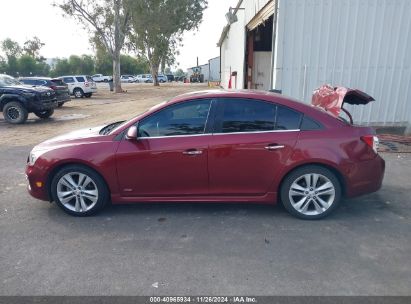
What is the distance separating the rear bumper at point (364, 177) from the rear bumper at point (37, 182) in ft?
12.3

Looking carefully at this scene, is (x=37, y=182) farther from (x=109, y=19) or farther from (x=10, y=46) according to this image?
(x=10, y=46)

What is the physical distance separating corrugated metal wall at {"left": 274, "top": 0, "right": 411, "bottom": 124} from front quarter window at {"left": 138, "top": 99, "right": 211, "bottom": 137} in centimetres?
473

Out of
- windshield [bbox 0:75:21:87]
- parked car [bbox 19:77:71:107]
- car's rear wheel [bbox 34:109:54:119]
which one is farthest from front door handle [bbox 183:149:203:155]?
parked car [bbox 19:77:71:107]

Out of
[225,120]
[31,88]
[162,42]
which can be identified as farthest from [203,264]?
[162,42]

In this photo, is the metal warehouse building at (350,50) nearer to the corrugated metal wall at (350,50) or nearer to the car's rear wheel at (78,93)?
the corrugated metal wall at (350,50)

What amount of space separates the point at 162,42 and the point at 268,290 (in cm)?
4493

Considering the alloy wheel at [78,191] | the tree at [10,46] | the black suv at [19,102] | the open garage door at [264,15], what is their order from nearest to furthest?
the alloy wheel at [78,191] → the open garage door at [264,15] → the black suv at [19,102] → the tree at [10,46]

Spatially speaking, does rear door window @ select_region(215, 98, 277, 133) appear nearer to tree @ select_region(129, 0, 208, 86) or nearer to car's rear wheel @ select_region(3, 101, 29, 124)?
car's rear wheel @ select_region(3, 101, 29, 124)

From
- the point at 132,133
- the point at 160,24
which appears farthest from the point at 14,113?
the point at 160,24

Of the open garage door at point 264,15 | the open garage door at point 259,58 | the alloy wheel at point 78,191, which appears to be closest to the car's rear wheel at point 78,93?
the open garage door at point 259,58

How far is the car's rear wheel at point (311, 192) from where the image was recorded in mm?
3939

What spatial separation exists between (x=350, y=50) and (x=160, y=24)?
2597cm

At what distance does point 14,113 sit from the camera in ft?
39.9

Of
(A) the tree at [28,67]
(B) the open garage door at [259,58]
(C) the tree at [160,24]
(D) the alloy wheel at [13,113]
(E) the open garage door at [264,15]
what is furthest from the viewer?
(A) the tree at [28,67]
